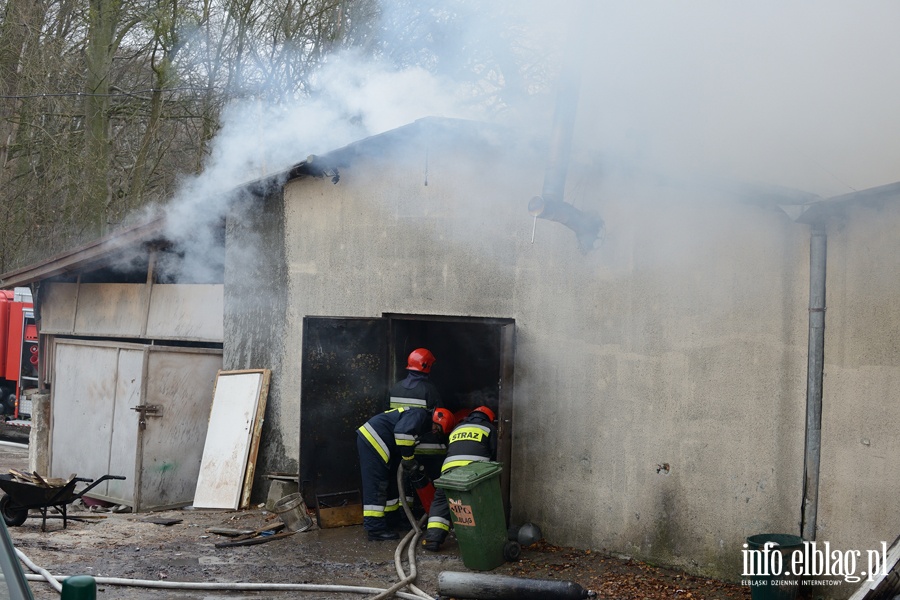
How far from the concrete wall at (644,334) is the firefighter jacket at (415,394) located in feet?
2.27

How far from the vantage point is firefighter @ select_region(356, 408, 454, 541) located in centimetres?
797

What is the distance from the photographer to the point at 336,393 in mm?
8602

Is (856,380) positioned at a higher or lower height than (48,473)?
higher

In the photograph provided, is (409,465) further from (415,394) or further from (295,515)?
(295,515)

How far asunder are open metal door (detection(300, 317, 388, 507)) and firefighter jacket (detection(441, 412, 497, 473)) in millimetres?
1380

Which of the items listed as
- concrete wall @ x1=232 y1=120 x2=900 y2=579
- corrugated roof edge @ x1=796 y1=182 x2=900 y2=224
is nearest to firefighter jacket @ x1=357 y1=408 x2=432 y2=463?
concrete wall @ x1=232 y1=120 x2=900 y2=579

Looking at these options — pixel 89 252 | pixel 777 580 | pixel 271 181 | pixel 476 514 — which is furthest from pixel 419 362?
pixel 89 252

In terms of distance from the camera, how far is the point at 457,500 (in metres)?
6.98

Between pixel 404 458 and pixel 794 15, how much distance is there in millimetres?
5104

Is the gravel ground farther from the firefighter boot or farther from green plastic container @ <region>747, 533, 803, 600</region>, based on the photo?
green plastic container @ <region>747, 533, 803, 600</region>

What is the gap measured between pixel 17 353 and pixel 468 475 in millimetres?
16181

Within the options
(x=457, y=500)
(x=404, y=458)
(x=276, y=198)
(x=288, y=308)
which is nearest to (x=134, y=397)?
(x=288, y=308)

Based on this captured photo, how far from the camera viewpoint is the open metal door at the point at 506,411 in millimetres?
7574

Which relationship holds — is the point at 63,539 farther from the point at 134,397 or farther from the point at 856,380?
the point at 856,380
